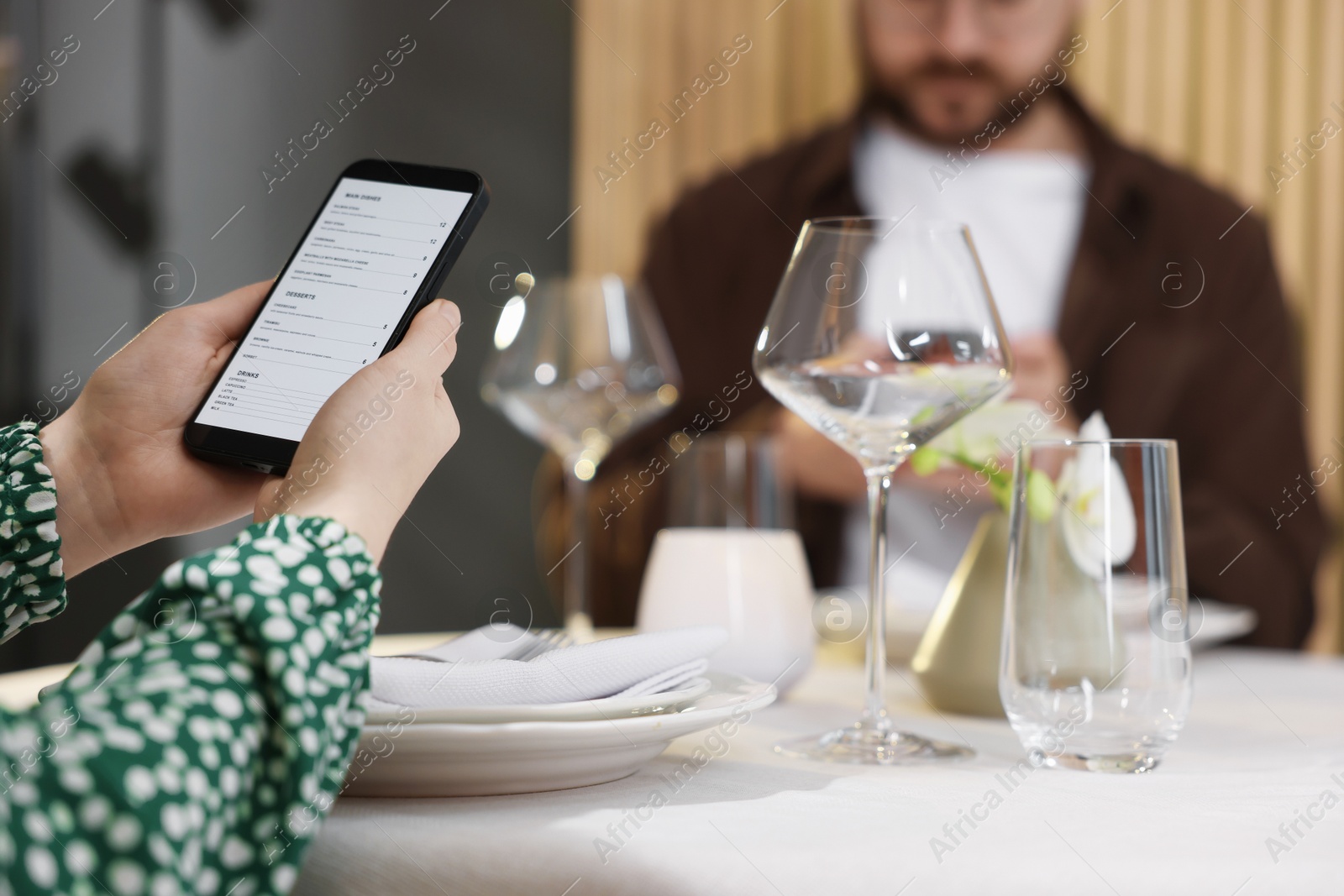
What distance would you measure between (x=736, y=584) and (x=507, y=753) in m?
0.27

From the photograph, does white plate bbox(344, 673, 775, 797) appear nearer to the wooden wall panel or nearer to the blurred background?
the blurred background

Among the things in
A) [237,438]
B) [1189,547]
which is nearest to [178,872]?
[237,438]

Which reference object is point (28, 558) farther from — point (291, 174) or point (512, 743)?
point (291, 174)

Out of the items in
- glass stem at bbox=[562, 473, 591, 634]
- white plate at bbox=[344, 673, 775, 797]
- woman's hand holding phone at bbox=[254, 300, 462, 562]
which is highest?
woman's hand holding phone at bbox=[254, 300, 462, 562]

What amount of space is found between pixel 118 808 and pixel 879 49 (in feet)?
5.44

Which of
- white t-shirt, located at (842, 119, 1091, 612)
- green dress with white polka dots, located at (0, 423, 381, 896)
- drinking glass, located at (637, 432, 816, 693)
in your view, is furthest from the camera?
white t-shirt, located at (842, 119, 1091, 612)

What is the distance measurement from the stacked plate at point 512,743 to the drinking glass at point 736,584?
0.20 meters

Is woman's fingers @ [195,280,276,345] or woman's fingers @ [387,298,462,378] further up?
woman's fingers @ [195,280,276,345]

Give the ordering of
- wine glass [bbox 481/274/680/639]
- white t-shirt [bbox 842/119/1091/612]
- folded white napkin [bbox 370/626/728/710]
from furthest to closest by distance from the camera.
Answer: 1. white t-shirt [bbox 842/119/1091/612]
2. wine glass [bbox 481/274/680/639]
3. folded white napkin [bbox 370/626/728/710]

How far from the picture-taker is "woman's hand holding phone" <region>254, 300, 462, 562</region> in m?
0.33

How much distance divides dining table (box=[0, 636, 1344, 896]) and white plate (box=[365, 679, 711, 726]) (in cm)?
1

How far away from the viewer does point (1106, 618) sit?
15.7 inches


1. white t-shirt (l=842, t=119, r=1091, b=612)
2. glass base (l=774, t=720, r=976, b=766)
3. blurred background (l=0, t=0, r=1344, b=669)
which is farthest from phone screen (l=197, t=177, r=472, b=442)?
white t-shirt (l=842, t=119, r=1091, b=612)

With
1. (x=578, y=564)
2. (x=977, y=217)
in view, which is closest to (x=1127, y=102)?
(x=977, y=217)
